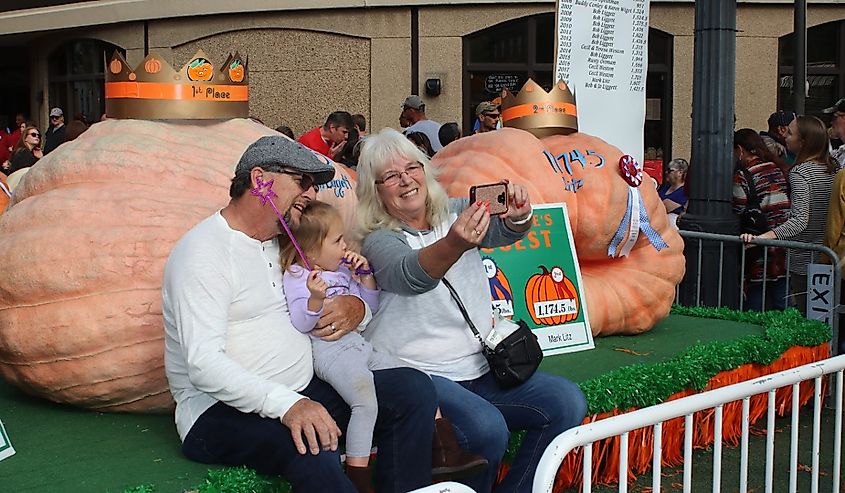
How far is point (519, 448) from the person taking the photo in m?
3.84

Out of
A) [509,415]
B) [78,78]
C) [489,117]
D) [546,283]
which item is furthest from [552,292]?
[78,78]

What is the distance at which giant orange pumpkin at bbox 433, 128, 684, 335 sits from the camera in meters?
5.58

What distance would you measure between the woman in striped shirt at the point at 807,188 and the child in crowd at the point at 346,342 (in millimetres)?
3730

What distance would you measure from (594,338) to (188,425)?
10.00 feet

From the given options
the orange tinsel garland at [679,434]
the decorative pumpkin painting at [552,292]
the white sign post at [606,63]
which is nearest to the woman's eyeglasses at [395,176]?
the orange tinsel garland at [679,434]

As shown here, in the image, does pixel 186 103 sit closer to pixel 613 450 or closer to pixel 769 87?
pixel 613 450

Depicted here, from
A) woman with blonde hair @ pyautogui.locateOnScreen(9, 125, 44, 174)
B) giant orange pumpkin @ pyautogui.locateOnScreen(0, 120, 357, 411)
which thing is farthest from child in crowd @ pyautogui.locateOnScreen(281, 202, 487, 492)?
woman with blonde hair @ pyautogui.locateOnScreen(9, 125, 44, 174)

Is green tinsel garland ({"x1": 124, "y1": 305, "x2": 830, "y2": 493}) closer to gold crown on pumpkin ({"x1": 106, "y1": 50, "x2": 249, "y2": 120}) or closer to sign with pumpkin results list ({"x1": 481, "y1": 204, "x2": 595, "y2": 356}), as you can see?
sign with pumpkin results list ({"x1": 481, "y1": 204, "x2": 595, "y2": 356})

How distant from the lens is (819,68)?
49.7ft

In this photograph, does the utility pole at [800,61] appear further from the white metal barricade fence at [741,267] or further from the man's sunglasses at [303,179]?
the man's sunglasses at [303,179]

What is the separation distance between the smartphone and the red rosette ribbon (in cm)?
239

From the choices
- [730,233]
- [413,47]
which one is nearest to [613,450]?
[730,233]

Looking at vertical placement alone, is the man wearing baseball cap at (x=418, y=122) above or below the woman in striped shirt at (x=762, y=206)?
above

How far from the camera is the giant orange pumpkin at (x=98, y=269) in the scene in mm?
3752
